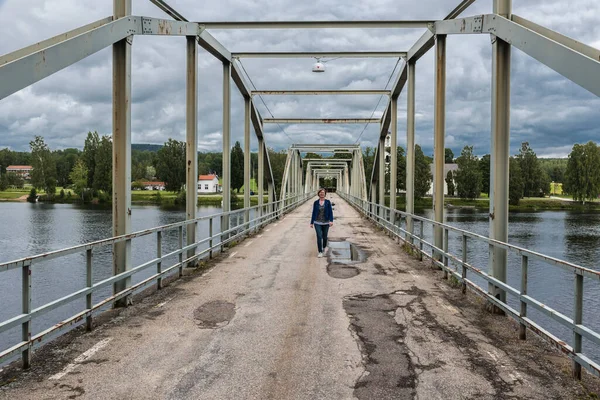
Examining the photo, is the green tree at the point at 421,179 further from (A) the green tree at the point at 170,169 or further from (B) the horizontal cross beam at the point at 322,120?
(B) the horizontal cross beam at the point at 322,120

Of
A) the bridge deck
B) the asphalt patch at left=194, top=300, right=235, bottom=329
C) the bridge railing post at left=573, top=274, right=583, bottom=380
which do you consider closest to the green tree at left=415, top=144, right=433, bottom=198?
the bridge deck

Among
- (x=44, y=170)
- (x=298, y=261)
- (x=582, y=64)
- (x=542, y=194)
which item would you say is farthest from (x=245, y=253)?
(x=542, y=194)

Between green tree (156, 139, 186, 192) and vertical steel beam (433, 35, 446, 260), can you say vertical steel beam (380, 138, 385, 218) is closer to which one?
vertical steel beam (433, 35, 446, 260)

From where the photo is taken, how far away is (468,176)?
7750 cm

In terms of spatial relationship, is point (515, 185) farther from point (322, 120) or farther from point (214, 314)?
point (214, 314)

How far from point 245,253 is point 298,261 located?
1.78 m

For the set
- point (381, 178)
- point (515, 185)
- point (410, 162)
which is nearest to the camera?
point (410, 162)

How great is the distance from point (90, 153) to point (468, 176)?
56765mm

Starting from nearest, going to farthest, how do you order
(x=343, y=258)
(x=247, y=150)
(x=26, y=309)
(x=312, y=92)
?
(x=26, y=309) → (x=343, y=258) → (x=247, y=150) → (x=312, y=92)

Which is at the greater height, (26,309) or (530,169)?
(530,169)

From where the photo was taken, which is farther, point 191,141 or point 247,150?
point 247,150

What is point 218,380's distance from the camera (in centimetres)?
393

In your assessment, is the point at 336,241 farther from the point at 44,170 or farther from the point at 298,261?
the point at 44,170

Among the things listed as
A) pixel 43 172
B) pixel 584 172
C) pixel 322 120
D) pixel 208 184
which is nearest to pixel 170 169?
pixel 43 172
